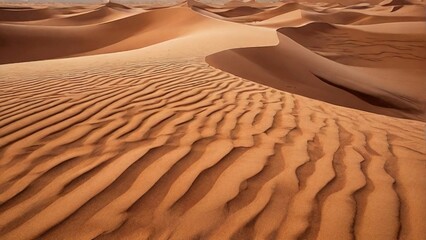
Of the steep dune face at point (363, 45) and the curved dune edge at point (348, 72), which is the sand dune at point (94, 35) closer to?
the steep dune face at point (363, 45)

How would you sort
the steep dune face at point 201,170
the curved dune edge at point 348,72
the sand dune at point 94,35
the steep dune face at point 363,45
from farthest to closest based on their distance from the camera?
the sand dune at point 94,35, the steep dune face at point 363,45, the curved dune edge at point 348,72, the steep dune face at point 201,170

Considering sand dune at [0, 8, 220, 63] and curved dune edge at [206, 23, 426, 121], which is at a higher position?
sand dune at [0, 8, 220, 63]

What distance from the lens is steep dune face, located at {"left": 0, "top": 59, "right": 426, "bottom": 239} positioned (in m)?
1.65

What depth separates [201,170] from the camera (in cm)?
→ 210

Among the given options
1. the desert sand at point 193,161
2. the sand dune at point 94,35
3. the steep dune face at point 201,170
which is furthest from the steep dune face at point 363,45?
the steep dune face at point 201,170

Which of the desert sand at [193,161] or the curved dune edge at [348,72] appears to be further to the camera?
the curved dune edge at [348,72]

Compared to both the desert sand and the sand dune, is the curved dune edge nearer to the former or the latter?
the desert sand

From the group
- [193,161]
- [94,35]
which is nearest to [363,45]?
[94,35]

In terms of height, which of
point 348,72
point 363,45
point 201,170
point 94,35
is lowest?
point 363,45

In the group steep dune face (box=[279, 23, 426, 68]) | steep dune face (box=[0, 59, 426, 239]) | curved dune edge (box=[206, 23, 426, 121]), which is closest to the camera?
steep dune face (box=[0, 59, 426, 239])

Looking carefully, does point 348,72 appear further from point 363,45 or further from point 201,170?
point 201,170

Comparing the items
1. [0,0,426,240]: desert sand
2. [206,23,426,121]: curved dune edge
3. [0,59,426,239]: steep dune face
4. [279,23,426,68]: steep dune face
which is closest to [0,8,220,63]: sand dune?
[279,23,426,68]: steep dune face

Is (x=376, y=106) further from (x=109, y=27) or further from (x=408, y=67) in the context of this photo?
(x=109, y=27)

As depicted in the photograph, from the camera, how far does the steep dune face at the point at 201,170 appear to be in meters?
1.65
